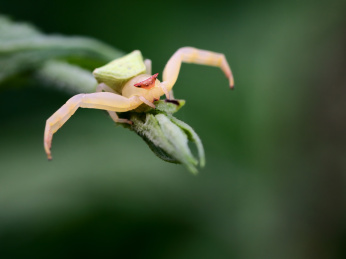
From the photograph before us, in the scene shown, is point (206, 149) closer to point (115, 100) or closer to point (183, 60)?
point (183, 60)

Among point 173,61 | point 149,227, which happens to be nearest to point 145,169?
point 149,227

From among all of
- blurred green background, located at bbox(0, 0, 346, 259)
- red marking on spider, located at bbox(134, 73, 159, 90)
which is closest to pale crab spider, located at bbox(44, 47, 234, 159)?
red marking on spider, located at bbox(134, 73, 159, 90)

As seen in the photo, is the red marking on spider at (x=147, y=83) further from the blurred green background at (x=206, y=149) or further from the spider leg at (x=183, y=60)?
the blurred green background at (x=206, y=149)

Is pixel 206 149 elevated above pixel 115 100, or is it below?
below

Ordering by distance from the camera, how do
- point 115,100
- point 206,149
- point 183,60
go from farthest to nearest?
point 206,149, point 183,60, point 115,100

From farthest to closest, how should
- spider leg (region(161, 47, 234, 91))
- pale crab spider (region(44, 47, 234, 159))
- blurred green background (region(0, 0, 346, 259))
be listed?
1. blurred green background (region(0, 0, 346, 259))
2. spider leg (region(161, 47, 234, 91))
3. pale crab spider (region(44, 47, 234, 159))

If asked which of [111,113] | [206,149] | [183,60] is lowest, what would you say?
[206,149]

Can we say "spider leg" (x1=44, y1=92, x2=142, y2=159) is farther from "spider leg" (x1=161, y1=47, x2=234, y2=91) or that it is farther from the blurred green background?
the blurred green background

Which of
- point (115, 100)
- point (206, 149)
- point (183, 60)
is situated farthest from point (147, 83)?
point (206, 149)

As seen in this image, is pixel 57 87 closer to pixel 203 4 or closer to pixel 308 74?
pixel 203 4
